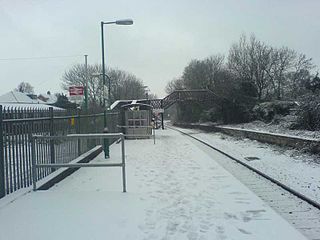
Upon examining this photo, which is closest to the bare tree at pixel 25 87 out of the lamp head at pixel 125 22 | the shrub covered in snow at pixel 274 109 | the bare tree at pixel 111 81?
the bare tree at pixel 111 81

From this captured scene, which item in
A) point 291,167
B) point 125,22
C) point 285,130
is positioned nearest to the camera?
point 291,167

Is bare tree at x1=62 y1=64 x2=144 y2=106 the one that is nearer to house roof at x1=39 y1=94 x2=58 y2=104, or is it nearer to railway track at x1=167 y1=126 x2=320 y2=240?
house roof at x1=39 y1=94 x2=58 y2=104

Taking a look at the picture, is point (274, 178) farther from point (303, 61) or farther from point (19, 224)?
point (303, 61)

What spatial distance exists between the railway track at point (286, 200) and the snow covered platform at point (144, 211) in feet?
0.80

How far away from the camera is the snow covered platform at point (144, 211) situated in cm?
593

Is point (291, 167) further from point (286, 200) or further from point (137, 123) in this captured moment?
point (137, 123)

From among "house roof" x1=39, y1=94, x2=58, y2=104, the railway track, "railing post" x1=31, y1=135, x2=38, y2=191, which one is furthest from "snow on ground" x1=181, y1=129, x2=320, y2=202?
"house roof" x1=39, y1=94, x2=58, y2=104

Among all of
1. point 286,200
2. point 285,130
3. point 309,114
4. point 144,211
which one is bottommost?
point 286,200

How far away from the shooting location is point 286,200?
27.3 ft

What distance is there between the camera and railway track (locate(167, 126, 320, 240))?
6.55 m

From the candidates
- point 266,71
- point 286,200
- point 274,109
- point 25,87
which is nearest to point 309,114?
point 274,109

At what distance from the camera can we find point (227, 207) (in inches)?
295

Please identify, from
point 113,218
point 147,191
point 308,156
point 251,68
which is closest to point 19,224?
point 113,218

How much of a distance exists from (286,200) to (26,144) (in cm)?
545
